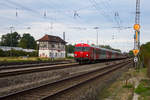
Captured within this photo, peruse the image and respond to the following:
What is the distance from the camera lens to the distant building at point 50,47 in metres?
70.6

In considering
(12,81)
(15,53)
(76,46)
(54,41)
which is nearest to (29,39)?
(54,41)

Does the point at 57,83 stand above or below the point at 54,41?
below

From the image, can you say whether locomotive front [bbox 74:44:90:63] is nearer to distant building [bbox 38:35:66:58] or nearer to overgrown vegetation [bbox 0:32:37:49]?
distant building [bbox 38:35:66:58]

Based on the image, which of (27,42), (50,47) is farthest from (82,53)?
(27,42)

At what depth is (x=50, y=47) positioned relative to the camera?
7275cm

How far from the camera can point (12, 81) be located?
11695 millimetres

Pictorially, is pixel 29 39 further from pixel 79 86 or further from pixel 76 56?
pixel 79 86

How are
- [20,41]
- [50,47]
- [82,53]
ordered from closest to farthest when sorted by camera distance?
[82,53]
[50,47]
[20,41]

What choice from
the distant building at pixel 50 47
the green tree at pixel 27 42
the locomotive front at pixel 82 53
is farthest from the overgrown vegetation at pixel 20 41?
the locomotive front at pixel 82 53

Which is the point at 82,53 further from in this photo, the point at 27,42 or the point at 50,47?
the point at 27,42

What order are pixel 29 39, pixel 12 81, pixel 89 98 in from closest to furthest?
pixel 89 98
pixel 12 81
pixel 29 39

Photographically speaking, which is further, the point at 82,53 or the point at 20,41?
the point at 20,41

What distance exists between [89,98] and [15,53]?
54.3 metres

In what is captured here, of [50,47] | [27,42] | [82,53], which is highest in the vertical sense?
[27,42]
